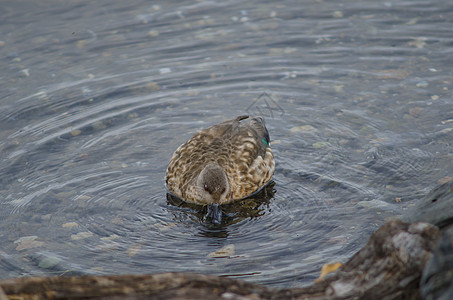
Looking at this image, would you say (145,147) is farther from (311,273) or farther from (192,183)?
(311,273)

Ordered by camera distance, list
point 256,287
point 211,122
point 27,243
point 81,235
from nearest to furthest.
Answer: point 256,287 < point 27,243 < point 81,235 < point 211,122

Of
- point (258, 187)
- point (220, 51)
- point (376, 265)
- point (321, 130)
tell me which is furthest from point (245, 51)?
point (376, 265)

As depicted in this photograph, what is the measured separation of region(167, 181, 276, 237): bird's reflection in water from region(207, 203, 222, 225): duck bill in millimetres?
49

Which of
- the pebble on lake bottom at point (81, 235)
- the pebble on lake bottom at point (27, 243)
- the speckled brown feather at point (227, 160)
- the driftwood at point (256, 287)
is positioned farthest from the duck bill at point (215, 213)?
the driftwood at point (256, 287)

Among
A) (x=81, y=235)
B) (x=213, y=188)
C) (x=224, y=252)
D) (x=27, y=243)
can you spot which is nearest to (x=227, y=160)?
(x=213, y=188)

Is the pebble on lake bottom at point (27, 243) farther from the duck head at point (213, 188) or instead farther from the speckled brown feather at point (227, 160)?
A: the duck head at point (213, 188)

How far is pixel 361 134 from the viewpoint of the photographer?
28.9ft

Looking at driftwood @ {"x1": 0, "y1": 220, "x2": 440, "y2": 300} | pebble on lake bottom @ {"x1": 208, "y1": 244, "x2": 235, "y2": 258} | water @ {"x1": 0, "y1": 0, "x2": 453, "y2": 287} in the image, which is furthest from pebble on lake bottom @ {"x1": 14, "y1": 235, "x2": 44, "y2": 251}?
driftwood @ {"x1": 0, "y1": 220, "x2": 440, "y2": 300}

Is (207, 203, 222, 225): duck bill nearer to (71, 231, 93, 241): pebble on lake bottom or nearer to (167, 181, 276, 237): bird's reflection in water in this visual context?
(167, 181, 276, 237): bird's reflection in water

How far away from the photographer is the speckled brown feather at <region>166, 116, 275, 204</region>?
783 cm

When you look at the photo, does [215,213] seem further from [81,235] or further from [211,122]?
[211,122]

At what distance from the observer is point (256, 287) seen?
3818 millimetres

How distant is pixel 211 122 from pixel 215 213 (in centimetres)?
255

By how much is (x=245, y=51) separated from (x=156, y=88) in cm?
221
